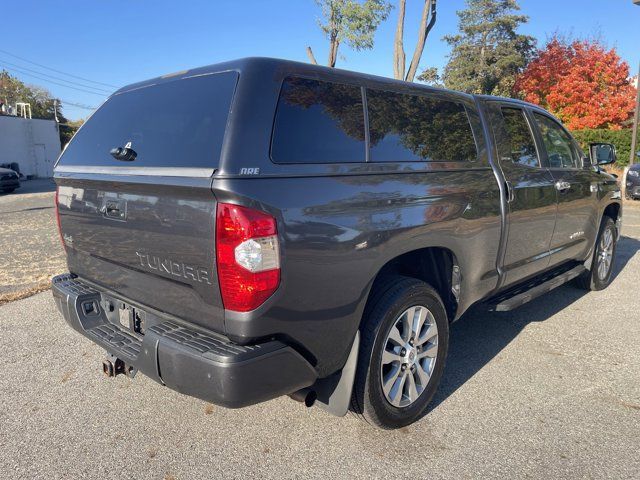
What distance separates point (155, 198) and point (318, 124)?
34.0 inches

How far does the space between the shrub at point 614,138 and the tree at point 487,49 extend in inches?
634

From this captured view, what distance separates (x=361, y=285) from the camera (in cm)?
245

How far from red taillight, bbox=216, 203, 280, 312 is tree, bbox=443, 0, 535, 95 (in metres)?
39.7

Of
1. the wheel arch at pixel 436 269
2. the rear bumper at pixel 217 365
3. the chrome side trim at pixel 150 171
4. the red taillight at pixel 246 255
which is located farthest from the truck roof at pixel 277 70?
the rear bumper at pixel 217 365

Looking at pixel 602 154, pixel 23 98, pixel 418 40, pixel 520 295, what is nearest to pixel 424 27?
pixel 418 40

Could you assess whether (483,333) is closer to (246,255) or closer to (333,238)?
(333,238)

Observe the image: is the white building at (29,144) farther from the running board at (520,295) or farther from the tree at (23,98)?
the running board at (520,295)

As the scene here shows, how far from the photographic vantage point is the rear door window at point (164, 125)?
2.27m

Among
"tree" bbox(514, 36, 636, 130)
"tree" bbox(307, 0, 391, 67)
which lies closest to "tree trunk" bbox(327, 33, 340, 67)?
"tree" bbox(307, 0, 391, 67)

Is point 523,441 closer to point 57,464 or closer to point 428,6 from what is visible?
point 57,464

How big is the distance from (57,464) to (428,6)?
1653cm

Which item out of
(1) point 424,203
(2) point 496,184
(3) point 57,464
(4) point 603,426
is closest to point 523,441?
(4) point 603,426

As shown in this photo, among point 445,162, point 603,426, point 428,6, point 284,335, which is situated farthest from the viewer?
point 428,6

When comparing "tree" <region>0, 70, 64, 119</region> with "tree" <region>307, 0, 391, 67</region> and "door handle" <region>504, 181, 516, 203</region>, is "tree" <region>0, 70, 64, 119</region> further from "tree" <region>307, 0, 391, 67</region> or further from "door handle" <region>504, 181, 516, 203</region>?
"door handle" <region>504, 181, 516, 203</region>
